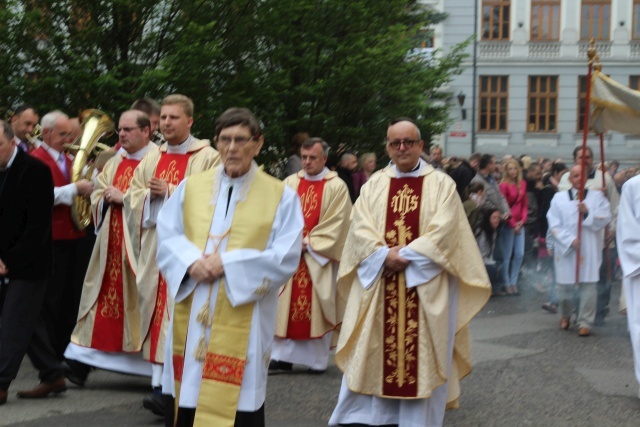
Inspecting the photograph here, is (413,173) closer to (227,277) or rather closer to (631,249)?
(227,277)

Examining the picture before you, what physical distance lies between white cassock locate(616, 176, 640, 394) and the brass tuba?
13.5ft

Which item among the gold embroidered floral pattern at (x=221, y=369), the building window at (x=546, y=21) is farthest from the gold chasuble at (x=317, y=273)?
the building window at (x=546, y=21)

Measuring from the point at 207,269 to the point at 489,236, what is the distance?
36.0 feet

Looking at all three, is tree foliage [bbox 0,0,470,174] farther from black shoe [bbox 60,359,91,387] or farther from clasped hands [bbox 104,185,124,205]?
black shoe [bbox 60,359,91,387]

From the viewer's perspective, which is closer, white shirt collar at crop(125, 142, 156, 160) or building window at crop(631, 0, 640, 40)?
white shirt collar at crop(125, 142, 156, 160)

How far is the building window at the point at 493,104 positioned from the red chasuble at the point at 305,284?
3496 cm

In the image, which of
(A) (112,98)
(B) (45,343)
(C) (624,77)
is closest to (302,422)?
(B) (45,343)

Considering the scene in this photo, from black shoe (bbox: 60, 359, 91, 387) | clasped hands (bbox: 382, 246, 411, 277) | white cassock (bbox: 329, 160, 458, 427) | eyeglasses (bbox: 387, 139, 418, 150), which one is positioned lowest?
black shoe (bbox: 60, 359, 91, 387)

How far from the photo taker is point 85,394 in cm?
884

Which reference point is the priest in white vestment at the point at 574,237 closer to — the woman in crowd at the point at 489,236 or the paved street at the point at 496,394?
the paved street at the point at 496,394

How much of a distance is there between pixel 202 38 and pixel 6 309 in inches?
249

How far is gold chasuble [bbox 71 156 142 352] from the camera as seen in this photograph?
898 centimetres

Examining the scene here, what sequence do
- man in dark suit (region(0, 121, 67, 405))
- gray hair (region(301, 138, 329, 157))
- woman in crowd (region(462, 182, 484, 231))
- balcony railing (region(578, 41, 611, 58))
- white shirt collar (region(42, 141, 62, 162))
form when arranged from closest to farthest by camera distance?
man in dark suit (region(0, 121, 67, 405)) < white shirt collar (region(42, 141, 62, 162)) < gray hair (region(301, 138, 329, 157)) < woman in crowd (region(462, 182, 484, 231)) < balcony railing (region(578, 41, 611, 58))

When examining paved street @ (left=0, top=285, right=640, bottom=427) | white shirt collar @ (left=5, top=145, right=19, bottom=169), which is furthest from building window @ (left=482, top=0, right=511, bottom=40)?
white shirt collar @ (left=5, top=145, right=19, bottom=169)
